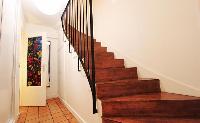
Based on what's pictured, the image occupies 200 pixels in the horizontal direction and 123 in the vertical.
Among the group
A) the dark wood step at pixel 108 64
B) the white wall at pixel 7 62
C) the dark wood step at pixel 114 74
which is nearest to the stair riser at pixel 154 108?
the dark wood step at pixel 114 74

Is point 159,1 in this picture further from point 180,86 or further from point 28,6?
point 28,6

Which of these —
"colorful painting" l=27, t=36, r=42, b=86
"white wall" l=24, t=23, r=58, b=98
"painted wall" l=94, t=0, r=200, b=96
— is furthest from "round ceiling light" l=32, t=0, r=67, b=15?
"painted wall" l=94, t=0, r=200, b=96

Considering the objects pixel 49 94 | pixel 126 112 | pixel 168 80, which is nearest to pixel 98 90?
pixel 126 112

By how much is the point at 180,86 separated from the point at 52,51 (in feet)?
16.2

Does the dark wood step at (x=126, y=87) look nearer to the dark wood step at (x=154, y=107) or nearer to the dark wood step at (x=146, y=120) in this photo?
the dark wood step at (x=154, y=107)

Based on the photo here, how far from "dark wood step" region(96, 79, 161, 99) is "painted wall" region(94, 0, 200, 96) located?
5.8 inches

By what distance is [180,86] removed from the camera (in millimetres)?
1917

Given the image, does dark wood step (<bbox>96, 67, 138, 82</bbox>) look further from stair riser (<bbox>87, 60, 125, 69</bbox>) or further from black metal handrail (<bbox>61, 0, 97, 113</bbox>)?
stair riser (<bbox>87, 60, 125, 69</bbox>)

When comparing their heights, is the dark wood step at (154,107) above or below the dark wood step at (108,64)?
below

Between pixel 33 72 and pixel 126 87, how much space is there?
3564 millimetres

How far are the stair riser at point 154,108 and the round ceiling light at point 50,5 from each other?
342 cm

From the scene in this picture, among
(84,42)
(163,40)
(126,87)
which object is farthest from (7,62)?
(163,40)

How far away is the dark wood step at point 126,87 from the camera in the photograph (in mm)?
1917

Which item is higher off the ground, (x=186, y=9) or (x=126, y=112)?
(x=186, y=9)
